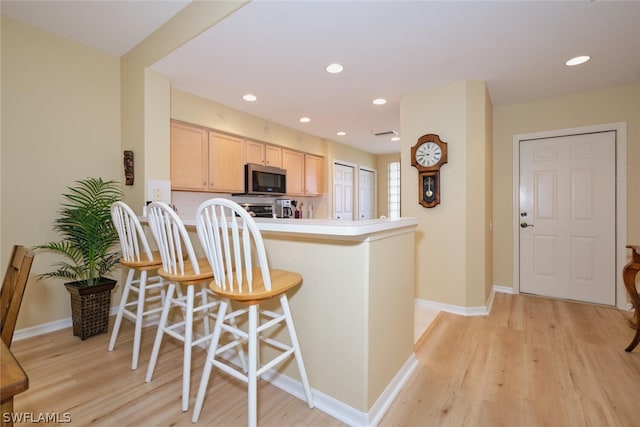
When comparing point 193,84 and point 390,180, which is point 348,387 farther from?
point 390,180

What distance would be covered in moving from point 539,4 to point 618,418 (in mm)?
2420

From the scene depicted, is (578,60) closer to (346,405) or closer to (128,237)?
(346,405)

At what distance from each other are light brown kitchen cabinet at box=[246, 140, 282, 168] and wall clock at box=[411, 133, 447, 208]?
212 centimetres

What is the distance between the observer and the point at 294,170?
4.79 metres

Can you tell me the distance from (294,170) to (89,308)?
3200 millimetres

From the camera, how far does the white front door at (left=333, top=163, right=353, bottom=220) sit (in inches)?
226

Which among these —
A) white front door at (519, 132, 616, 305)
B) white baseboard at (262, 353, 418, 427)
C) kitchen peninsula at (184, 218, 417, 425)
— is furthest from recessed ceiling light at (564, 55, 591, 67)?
white baseboard at (262, 353, 418, 427)

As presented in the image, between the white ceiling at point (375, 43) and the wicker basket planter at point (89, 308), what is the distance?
203 cm

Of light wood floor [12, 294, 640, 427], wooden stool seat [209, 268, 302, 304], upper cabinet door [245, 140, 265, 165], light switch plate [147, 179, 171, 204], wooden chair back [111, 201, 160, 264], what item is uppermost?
upper cabinet door [245, 140, 265, 165]

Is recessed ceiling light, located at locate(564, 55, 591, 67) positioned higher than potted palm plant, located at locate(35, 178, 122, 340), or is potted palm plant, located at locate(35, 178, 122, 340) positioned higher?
recessed ceiling light, located at locate(564, 55, 591, 67)

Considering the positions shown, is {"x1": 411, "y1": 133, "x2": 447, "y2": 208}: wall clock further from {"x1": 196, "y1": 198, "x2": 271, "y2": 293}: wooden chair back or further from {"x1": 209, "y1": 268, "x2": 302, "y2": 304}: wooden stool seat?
{"x1": 196, "y1": 198, "x2": 271, "y2": 293}: wooden chair back

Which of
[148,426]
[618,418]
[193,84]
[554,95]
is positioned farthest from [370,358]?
[554,95]

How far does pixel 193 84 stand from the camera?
304 centimetres

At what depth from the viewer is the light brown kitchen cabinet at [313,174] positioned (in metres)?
5.05
